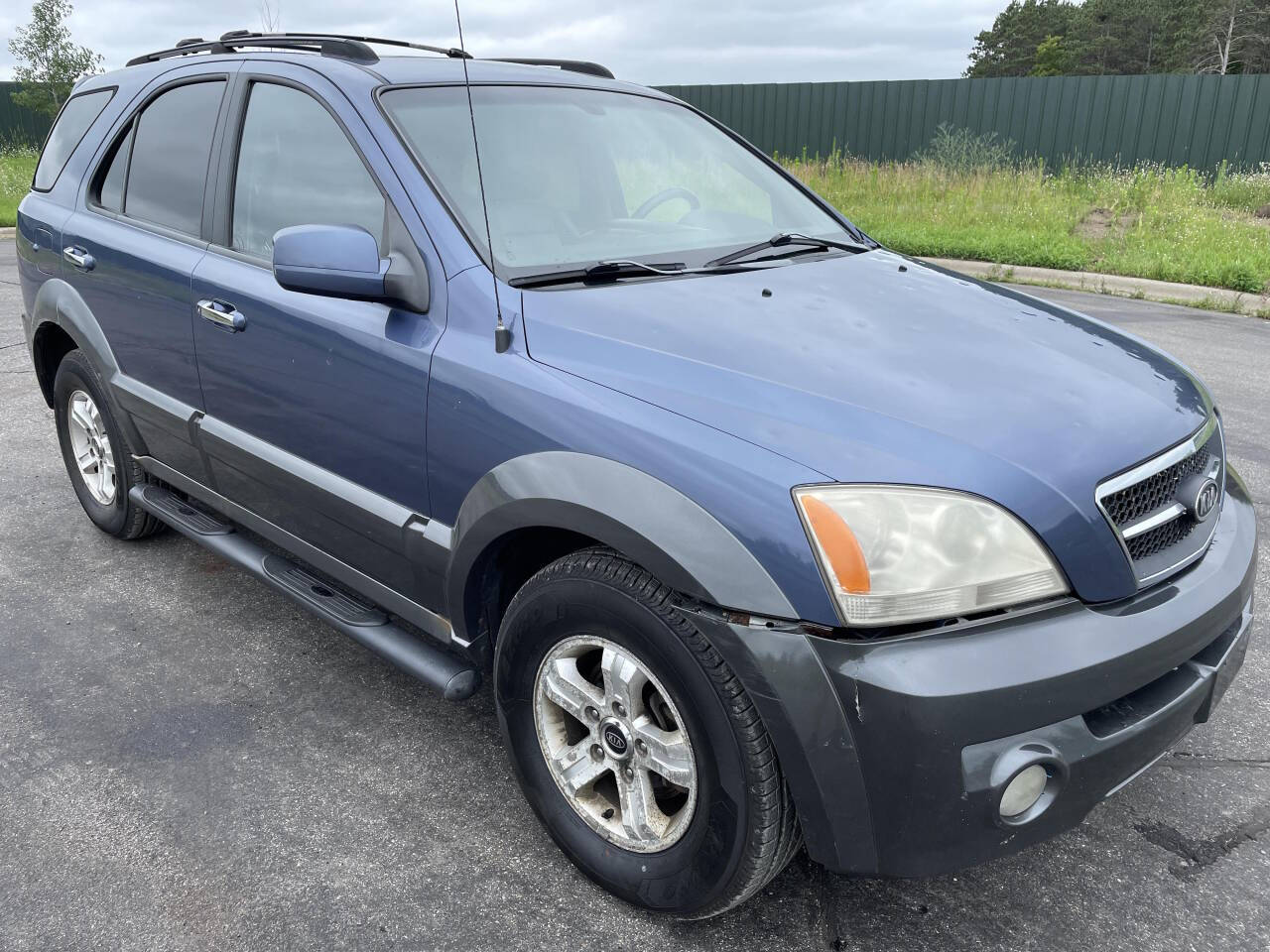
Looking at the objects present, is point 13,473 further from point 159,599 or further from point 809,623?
point 809,623

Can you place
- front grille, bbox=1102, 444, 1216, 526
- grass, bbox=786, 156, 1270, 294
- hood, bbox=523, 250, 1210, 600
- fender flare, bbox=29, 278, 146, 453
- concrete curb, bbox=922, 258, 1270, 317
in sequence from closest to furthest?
1. hood, bbox=523, 250, 1210, 600
2. front grille, bbox=1102, 444, 1216, 526
3. fender flare, bbox=29, 278, 146, 453
4. concrete curb, bbox=922, 258, 1270, 317
5. grass, bbox=786, 156, 1270, 294

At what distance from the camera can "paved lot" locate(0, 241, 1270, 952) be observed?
85.8 inches

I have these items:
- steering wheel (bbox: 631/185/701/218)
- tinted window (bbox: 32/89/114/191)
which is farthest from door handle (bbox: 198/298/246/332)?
tinted window (bbox: 32/89/114/191)

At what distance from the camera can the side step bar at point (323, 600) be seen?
256 cm

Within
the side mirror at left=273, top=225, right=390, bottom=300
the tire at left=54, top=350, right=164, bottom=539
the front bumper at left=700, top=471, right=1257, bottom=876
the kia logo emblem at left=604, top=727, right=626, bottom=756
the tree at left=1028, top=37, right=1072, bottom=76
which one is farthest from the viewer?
the tree at left=1028, top=37, right=1072, bottom=76

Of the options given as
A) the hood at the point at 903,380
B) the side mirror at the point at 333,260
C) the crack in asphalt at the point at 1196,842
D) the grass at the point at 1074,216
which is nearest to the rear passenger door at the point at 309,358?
the side mirror at the point at 333,260

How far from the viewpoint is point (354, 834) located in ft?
8.19

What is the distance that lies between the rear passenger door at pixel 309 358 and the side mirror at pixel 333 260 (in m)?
0.12

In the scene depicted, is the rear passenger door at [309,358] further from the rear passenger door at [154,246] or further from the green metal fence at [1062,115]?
the green metal fence at [1062,115]

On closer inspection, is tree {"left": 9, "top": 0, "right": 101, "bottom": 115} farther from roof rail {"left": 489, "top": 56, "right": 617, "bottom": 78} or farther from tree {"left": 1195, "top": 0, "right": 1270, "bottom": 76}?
tree {"left": 1195, "top": 0, "right": 1270, "bottom": 76}

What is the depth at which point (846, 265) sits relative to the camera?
2.90 metres

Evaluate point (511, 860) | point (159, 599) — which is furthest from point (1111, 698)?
point (159, 599)

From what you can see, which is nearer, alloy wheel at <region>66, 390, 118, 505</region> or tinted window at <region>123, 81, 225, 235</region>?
tinted window at <region>123, 81, 225, 235</region>

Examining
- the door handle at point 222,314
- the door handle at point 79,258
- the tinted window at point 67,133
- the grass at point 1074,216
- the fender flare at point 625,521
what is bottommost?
the grass at point 1074,216
